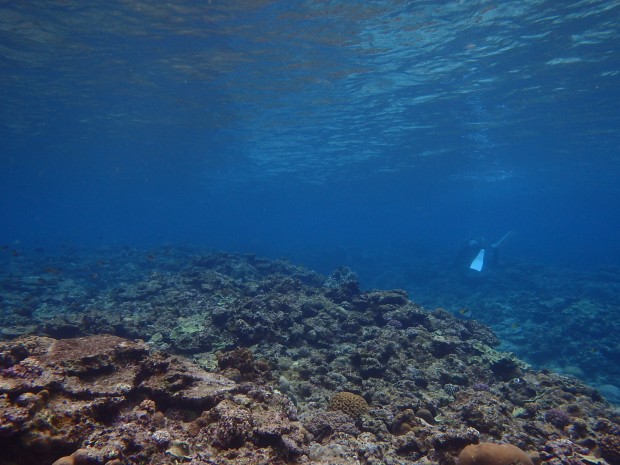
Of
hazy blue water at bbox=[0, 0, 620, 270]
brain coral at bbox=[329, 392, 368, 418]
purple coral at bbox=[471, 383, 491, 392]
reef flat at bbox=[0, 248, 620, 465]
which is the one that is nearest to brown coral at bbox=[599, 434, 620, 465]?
reef flat at bbox=[0, 248, 620, 465]

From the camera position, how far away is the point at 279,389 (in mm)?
7348

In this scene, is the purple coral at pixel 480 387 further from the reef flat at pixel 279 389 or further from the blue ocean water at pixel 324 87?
the blue ocean water at pixel 324 87

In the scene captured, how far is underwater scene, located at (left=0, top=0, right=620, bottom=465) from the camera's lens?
15.4 ft

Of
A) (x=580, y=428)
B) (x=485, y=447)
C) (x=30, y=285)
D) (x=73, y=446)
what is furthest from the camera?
(x=30, y=285)

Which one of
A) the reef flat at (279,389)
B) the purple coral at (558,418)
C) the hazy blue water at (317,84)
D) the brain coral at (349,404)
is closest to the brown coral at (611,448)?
the reef flat at (279,389)

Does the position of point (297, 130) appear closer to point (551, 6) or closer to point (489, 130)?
point (489, 130)

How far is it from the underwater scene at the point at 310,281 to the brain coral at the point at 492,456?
2cm

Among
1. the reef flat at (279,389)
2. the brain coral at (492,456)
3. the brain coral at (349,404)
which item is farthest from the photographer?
the brain coral at (349,404)

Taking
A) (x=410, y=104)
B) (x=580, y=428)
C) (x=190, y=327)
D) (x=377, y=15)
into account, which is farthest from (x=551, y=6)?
(x=190, y=327)

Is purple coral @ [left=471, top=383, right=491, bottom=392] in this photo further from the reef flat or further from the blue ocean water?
the blue ocean water

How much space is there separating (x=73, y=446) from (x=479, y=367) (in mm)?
9529

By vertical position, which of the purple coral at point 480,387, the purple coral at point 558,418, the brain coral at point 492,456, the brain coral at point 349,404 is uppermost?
the brain coral at point 492,456

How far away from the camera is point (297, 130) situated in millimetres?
31156

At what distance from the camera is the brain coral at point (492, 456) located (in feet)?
14.4
